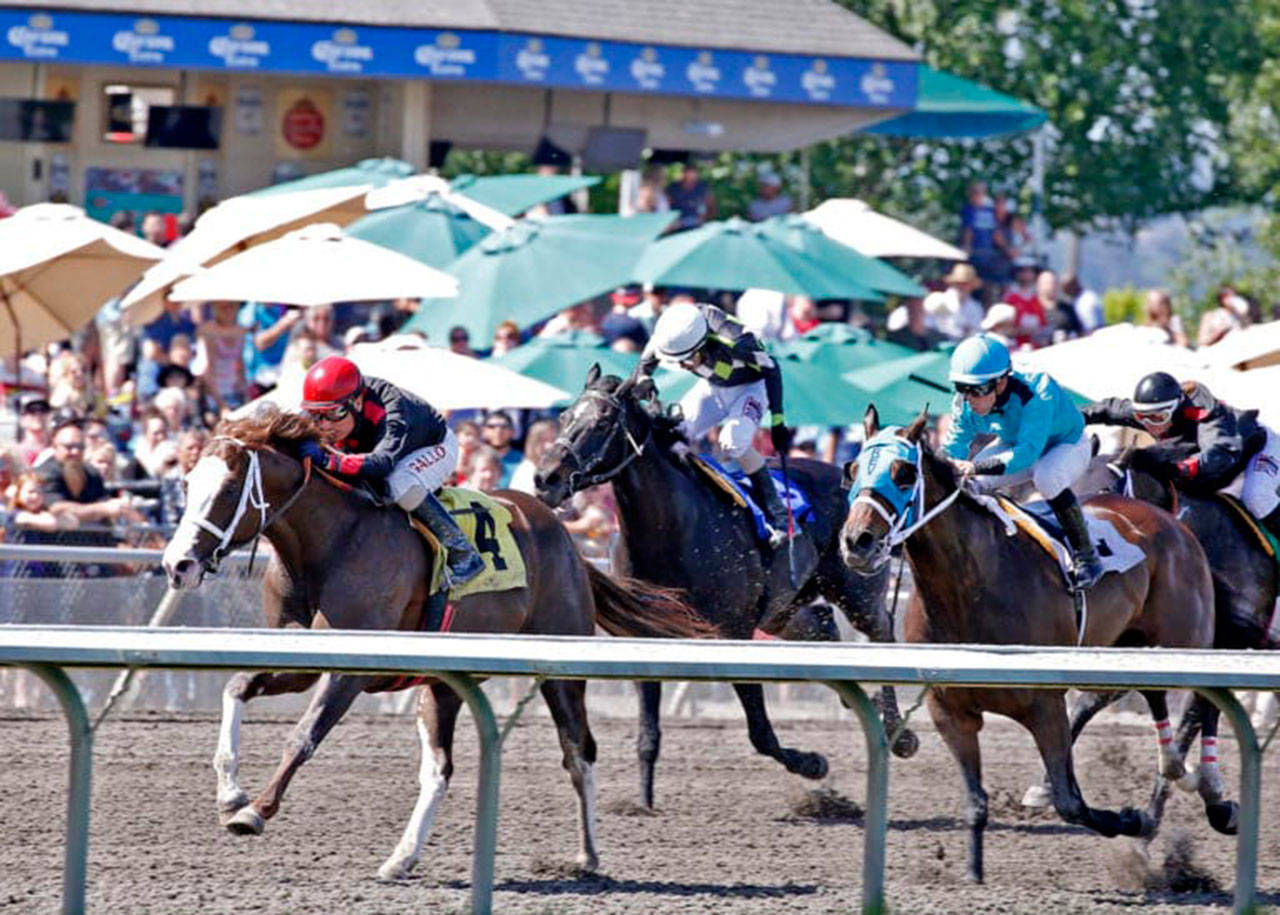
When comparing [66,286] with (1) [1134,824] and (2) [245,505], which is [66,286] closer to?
(2) [245,505]

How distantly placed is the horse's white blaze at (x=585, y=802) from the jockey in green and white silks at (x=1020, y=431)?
5.09 ft

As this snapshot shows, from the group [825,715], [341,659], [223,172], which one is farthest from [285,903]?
[223,172]

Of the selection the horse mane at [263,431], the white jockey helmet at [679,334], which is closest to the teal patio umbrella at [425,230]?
the white jockey helmet at [679,334]

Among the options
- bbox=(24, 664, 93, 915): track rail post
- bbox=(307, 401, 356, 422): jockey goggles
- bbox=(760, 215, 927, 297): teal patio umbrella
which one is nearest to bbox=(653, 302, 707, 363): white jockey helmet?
bbox=(307, 401, 356, 422): jockey goggles

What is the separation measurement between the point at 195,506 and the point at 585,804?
5.11 ft

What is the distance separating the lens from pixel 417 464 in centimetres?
815

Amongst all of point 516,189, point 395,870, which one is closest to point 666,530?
point 395,870

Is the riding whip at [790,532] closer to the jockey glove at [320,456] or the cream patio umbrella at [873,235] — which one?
the jockey glove at [320,456]

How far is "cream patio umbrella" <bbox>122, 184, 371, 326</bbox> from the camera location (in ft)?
44.0

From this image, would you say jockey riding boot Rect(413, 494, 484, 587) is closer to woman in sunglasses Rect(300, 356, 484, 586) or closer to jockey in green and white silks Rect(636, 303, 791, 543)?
woman in sunglasses Rect(300, 356, 484, 586)

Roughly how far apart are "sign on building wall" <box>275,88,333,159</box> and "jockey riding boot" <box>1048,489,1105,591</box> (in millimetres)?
11851

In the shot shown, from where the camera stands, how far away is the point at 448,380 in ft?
37.9

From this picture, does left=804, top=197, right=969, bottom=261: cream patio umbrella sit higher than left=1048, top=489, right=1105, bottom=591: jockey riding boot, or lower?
lower

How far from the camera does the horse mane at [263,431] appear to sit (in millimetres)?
7742
